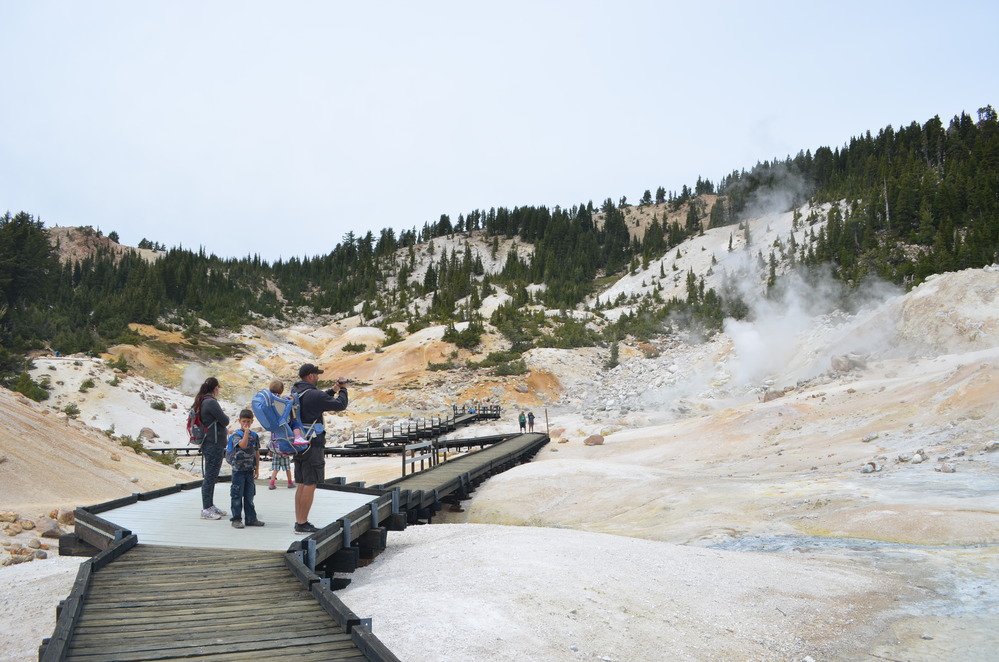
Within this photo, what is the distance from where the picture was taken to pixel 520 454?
22812 millimetres

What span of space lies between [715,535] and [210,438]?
7.53 meters

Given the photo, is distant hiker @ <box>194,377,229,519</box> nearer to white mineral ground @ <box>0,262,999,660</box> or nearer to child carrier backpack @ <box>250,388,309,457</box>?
child carrier backpack @ <box>250,388,309,457</box>

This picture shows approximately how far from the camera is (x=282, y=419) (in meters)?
7.26

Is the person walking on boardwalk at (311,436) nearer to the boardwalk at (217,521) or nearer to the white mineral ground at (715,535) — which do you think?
the boardwalk at (217,521)

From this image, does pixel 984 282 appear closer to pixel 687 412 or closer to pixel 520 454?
pixel 687 412

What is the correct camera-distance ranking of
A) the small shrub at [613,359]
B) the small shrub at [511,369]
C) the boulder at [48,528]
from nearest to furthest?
the boulder at [48,528] < the small shrub at [511,369] < the small shrub at [613,359]

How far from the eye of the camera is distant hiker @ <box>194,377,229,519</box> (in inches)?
316

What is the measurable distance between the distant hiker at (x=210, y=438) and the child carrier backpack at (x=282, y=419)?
3.57ft

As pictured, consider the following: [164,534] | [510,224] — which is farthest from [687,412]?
[510,224]

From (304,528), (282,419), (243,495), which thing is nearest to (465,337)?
(243,495)

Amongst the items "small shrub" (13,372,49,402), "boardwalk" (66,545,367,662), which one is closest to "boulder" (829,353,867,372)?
"boardwalk" (66,545,367,662)

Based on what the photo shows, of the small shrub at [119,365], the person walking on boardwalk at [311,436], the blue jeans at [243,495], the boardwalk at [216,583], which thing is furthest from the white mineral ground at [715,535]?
the small shrub at [119,365]

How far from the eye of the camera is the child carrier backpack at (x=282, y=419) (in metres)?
7.12

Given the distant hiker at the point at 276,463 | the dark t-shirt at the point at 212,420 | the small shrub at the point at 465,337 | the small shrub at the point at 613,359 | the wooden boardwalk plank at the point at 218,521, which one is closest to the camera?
the wooden boardwalk plank at the point at 218,521
